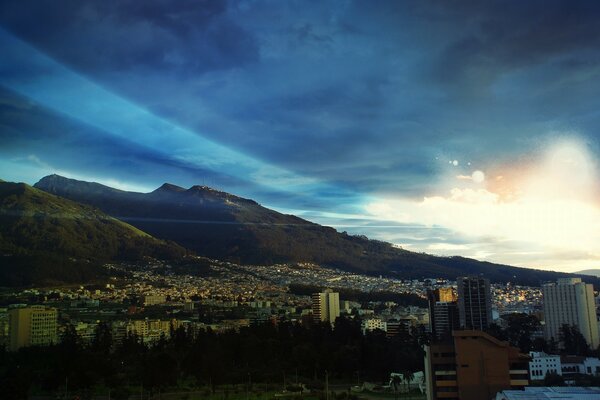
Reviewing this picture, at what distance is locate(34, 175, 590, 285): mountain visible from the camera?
82006 mm

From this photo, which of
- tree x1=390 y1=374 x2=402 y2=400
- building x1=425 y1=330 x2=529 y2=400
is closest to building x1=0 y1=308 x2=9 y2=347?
tree x1=390 y1=374 x2=402 y2=400

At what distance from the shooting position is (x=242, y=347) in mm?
24438

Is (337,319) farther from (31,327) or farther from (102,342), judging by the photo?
(31,327)

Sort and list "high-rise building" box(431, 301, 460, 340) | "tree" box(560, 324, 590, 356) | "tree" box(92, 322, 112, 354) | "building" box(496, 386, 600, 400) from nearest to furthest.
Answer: "building" box(496, 386, 600, 400), "tree" box(92, 322, 112, 354), "tree" box(560, 324, 590, 356), "high-rise building" box(431, 301, 460, 340)

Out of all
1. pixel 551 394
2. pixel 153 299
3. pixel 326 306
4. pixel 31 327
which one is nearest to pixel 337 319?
pixel 326 306

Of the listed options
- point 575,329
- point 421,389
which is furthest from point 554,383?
point 575,329

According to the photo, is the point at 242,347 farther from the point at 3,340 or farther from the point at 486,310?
the point at 486,310

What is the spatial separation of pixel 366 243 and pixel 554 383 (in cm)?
7928

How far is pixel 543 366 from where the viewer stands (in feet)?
82.6

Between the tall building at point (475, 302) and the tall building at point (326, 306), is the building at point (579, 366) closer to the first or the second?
the tall building at point (475, 302)

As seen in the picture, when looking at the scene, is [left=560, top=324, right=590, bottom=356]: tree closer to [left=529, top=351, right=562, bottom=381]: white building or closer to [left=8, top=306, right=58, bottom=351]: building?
[left=529, top=351, right=562, bottom=381]: white building

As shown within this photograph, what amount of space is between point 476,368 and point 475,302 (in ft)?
103

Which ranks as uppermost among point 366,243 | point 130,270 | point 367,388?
point 366,243

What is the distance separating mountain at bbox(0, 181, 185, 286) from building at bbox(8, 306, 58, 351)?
12.8 metres
